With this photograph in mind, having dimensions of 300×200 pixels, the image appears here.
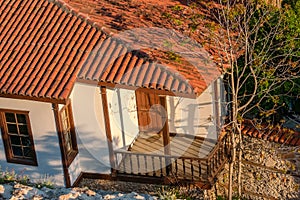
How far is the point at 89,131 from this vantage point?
50.4 ft

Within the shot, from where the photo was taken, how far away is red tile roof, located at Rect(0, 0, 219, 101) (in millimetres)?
14023

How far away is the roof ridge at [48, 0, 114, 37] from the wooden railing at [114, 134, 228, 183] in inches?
131

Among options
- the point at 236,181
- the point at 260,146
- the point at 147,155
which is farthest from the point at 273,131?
the point at 147,155

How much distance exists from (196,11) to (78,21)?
180 inches

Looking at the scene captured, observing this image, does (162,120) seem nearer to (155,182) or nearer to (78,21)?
(155,182)

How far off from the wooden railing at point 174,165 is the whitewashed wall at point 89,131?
48 cm

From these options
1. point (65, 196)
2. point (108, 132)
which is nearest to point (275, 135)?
point (108, 132)

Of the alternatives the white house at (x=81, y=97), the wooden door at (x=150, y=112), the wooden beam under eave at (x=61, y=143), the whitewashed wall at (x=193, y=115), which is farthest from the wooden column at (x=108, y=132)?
the whitewashed wall at (x=193, y=115)

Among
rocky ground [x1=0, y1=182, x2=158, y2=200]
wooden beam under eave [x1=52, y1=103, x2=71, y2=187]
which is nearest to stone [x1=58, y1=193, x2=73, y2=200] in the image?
rocky ground [x1=0, y1=182, x2=158, y2=200]

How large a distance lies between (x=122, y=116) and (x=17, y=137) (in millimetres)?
2982

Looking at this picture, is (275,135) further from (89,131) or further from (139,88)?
(89,131)

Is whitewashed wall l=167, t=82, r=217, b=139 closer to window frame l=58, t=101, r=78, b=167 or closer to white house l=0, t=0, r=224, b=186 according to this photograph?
white house l=0, t=0, r=224, b=186

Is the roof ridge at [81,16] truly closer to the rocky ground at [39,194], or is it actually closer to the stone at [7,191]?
the rocky ground at [39,194]

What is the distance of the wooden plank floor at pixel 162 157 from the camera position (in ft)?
50.4
